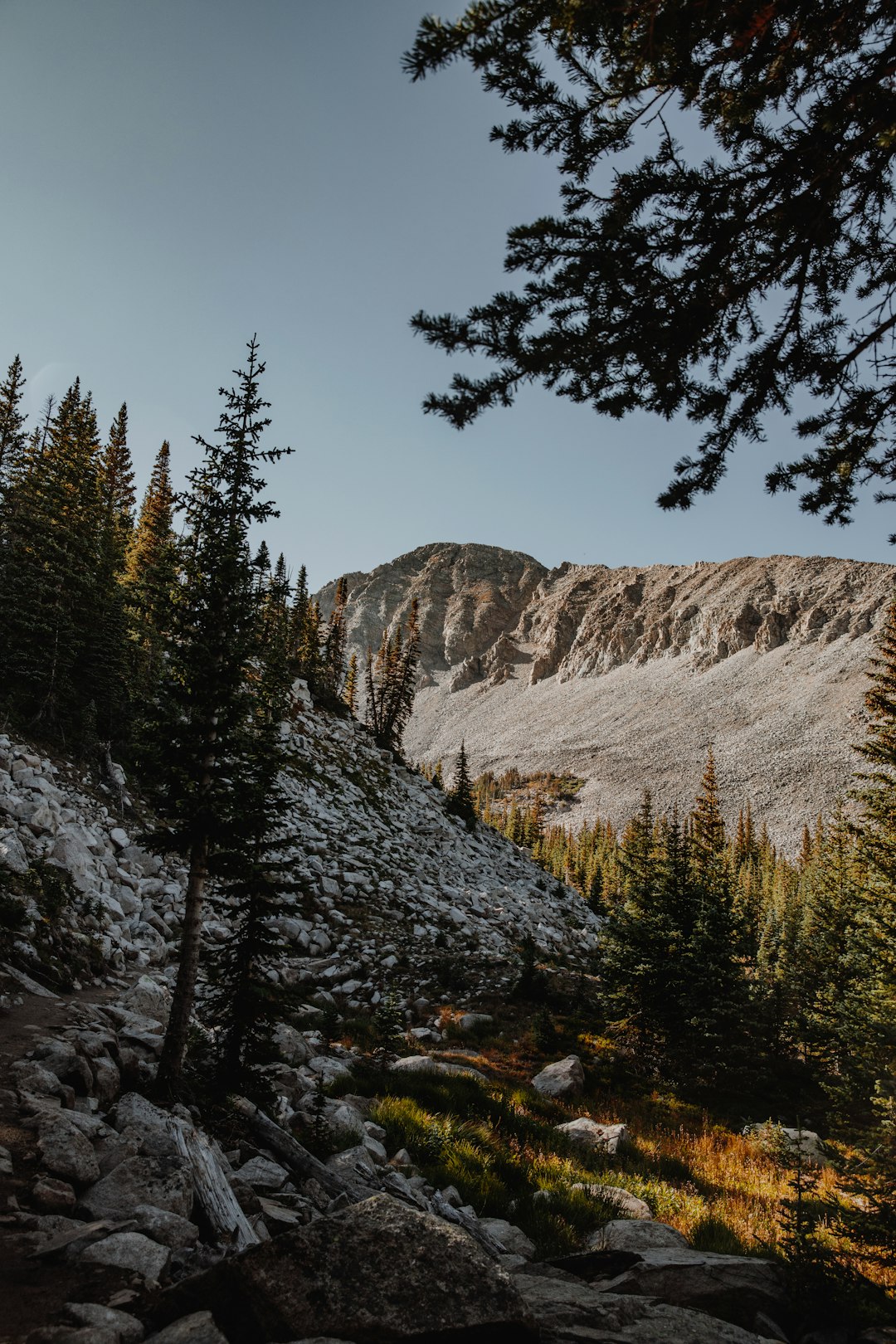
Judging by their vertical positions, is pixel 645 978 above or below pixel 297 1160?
below

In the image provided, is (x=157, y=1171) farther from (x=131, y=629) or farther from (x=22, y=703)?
(x=131, y=629)

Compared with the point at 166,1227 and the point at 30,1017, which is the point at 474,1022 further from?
the point at 166,1227

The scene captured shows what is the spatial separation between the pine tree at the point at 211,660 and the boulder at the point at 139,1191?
404 cm

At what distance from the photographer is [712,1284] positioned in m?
4.56

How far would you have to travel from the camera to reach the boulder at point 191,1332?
114 inches

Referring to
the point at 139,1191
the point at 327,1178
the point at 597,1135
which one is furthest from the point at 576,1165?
the point at 139,1191

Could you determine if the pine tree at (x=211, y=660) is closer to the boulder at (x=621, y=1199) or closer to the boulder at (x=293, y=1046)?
the boulder at (x=293, y=1046)

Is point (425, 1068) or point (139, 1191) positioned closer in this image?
point (139, 1191)

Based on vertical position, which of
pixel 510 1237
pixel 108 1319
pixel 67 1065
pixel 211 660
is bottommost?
pixel 510 1237

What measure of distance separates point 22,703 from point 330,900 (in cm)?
1317

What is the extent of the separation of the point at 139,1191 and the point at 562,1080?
12579 mm

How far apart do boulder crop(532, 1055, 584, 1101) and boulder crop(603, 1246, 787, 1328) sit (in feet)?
33.9

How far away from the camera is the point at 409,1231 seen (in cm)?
353

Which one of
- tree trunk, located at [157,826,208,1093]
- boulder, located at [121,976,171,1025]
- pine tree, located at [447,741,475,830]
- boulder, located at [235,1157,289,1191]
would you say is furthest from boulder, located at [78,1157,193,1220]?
pine tree, located at [447,741,475,830]
